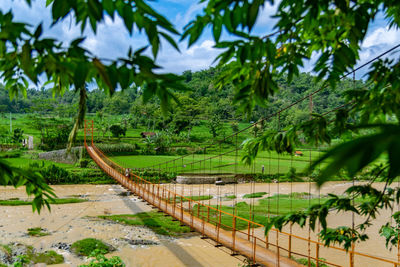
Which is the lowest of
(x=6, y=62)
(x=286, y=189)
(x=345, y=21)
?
(x=286, y=189)

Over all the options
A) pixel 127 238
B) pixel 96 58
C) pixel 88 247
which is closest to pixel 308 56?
pixel 96 58

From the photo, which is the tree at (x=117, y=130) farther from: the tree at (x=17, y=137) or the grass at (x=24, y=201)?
the grass at (x=24, y=201)

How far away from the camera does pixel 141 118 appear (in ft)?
116

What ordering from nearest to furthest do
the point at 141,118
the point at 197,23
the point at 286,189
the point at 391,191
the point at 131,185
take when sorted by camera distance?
the point at 197,23, the point at 391,191, the point at 131,185, the point at 286,189, the point at 141,118

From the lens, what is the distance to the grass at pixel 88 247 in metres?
6.86

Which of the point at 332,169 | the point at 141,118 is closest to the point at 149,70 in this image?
the point at 332,169

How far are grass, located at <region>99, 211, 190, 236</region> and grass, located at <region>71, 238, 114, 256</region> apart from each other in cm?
169

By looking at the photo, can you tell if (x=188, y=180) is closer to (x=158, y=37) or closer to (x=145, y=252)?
(x=145, y=252)

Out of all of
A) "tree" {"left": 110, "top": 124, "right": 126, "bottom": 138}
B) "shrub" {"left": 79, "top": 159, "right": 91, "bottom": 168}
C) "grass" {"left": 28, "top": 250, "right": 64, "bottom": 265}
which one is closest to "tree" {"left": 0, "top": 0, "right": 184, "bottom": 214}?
"grass" {"left": 28, "top": 250, "right": 64, "bottom": 265}

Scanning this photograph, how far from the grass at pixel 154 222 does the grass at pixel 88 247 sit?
1688 mm

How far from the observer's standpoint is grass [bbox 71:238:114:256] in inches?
270

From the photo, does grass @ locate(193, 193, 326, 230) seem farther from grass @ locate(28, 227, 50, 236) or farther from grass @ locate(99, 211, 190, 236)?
grass @ locate(28, 227, 50, 236)

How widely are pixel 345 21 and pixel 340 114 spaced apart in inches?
13.9

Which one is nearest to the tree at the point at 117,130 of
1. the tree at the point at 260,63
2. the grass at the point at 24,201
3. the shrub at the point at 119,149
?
the shrub at the point at 119,149
